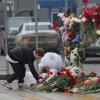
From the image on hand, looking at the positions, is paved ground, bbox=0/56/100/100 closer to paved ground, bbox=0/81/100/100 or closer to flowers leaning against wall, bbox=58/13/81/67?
paved ground, bbox=0/81/100/100

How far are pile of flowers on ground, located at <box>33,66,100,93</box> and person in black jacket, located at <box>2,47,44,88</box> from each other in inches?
17.1

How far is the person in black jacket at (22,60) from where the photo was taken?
1522 centimetres

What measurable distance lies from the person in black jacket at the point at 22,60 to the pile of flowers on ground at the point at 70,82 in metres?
0.43

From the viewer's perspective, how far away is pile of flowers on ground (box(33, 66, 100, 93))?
14477 mm

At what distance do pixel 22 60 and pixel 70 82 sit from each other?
58.2 inches

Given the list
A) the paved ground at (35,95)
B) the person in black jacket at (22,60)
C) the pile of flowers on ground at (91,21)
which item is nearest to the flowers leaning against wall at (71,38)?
the pile of flowers on ground at (91,21)

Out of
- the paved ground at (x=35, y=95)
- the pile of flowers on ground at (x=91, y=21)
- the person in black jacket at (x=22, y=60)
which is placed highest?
the pile of flowers on ground at (x=91, y=21)

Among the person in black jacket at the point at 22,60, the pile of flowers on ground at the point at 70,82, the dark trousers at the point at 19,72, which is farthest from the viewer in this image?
the dark trousers at the point at 19,72

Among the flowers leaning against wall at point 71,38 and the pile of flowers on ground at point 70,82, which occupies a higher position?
the flowers leaning against wall at point 71,38

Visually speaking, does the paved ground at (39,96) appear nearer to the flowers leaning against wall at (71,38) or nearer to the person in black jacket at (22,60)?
the person in black jacket at (22,60)

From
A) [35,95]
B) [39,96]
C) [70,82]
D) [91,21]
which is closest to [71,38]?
[91,21]

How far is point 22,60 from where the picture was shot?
15.3 metres

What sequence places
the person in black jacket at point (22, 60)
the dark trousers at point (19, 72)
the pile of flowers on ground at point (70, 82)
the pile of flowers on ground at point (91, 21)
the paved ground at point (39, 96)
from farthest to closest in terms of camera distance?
the dark trousers at point (19, 72), the person in black jacket at point (22, 60), the pile of flowers on ground at point (91, 21), the pile of flowers on ground at point (70, 82), the paved ground at point (39, 96)

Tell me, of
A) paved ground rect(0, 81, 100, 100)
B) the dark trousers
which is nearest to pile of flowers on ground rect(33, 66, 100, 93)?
paved ground rect(0, 81, 100, 100)
